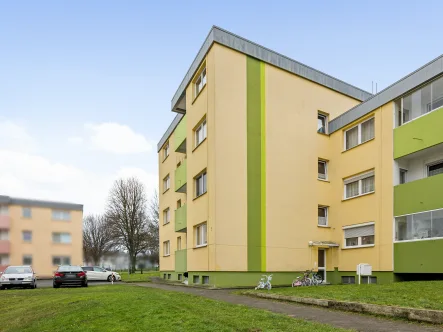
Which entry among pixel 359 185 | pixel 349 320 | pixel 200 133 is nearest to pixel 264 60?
pixel 200 133

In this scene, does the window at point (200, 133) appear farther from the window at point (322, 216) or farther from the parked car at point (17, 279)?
the parked car at point (17, 279)

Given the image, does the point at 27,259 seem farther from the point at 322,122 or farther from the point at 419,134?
the point at 419,134

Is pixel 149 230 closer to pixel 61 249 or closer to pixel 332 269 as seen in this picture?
pixel 61 249

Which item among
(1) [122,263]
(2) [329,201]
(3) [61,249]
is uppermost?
(2) [329,201]

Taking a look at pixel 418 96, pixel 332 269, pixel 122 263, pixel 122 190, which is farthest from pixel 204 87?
pixel 122 263

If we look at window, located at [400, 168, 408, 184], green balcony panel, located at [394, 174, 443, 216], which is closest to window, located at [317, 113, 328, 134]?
window, located at [400, 168, 408, 184]

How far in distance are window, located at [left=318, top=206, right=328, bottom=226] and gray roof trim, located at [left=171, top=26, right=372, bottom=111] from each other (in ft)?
23.7

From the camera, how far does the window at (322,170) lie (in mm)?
23545

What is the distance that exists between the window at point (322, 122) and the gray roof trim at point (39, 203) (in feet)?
101

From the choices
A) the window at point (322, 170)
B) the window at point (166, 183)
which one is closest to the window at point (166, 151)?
the window at point (166, 183)

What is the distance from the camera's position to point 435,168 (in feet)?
60.4

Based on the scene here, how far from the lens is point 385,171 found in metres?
19.5

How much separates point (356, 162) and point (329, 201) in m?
2.82

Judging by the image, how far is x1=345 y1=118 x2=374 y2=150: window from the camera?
21141 mm
